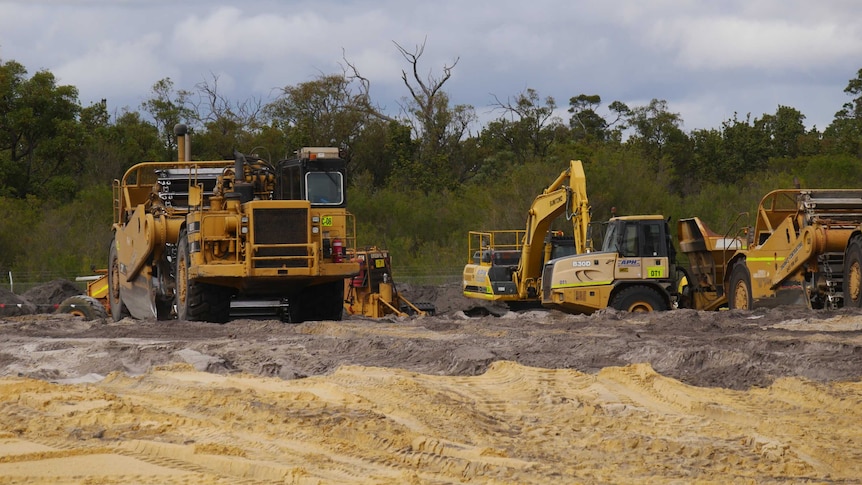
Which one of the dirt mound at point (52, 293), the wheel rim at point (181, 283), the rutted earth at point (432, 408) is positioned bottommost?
the rutted earth at point (432, 408)

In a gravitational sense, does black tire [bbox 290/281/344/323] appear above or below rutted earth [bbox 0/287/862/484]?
above

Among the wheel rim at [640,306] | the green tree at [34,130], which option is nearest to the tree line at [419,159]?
the green tree at [34,130]

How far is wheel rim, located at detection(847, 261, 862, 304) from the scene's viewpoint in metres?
18.6

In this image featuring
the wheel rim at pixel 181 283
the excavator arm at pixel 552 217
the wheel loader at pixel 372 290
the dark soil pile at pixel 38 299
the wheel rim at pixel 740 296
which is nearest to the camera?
the wheel rim at pixel 181 283

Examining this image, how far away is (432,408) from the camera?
905 centimetres

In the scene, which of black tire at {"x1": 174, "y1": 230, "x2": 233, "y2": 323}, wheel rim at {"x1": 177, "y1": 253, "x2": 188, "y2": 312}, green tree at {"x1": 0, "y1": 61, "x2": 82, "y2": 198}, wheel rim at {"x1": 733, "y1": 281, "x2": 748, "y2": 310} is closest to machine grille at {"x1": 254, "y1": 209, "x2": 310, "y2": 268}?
black tire at {"x1": 174, "y1": 230, "x2": 233, "y2": 323}

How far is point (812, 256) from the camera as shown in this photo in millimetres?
19703

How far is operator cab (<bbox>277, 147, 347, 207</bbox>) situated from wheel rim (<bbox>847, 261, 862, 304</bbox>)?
7844 mm

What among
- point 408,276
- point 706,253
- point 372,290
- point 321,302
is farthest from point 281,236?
point 408,276

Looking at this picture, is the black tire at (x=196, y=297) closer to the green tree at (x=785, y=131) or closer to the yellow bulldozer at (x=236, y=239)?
the yellow bulldozer at (x=236, y=239)

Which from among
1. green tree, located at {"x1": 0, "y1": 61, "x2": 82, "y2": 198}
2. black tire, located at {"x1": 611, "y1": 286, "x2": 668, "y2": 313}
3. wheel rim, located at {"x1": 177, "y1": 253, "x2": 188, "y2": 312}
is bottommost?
black tire, located at {"x1": 611, "y1": 286, "x2": 668, "y2": 313}

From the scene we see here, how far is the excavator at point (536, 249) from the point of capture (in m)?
23.8

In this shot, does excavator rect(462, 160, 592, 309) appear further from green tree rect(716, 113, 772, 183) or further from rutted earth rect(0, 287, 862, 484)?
green tree rect(716, 113, 772, 183)

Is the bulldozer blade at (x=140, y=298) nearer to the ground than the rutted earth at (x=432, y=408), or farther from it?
farther from it
